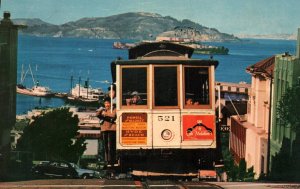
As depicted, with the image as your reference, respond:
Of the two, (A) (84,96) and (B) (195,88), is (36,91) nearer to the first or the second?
(A) (84,96)

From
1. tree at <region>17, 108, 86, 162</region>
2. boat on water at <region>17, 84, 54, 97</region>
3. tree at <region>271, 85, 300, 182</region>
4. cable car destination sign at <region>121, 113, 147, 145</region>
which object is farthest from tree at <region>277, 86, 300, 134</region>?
boat on water at <region>17, 84, 54, 97</region>

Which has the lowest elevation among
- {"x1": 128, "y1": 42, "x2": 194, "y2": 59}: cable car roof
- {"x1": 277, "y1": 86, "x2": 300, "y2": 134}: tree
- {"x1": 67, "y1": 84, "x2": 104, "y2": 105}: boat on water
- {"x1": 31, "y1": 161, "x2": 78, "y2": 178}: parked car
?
{"x1": 67, "y1": 84, "x2": 104, "y2": 105}: boat on water

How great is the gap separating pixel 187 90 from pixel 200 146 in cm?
137

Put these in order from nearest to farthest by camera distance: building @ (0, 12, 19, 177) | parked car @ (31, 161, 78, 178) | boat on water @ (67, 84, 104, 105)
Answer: parked car @ (31, 161, 78, 178) → building @ (0, 12, 19, 177) → boat on water @ (67, 84, 104, 105)

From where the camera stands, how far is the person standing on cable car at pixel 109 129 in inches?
694

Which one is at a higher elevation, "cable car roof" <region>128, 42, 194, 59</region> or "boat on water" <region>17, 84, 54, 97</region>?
"cable car roof" <region>128, 42, 194, 59</region>

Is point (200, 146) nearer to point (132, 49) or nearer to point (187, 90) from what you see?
point (187, 90)

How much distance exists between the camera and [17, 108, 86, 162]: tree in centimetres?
3872

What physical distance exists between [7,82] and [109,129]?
20.5m

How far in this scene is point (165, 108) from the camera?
17562 mm

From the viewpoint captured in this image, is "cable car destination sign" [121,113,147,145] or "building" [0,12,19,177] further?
"building" [0,12,19,177]

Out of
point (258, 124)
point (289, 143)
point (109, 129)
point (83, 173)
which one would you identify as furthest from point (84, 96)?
point (109, 129)

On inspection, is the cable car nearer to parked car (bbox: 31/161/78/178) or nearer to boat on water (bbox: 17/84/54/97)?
parked car (bbox: 31/161/78/178)

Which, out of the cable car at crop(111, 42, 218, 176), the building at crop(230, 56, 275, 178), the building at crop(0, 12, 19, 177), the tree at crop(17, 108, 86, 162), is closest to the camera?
the cable car at crop(111, 42, 218, 176)
